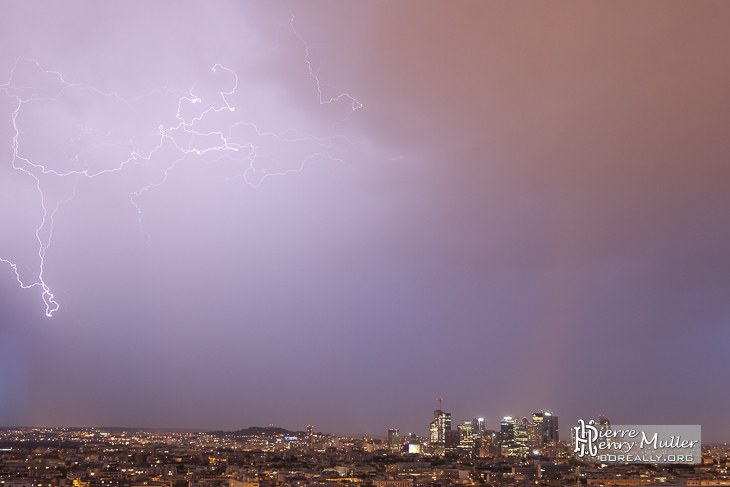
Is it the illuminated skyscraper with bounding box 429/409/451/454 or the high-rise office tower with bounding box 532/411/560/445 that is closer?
the high-rise office tower with bounding box 532/411/560/445

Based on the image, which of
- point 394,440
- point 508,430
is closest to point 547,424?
point 508,430

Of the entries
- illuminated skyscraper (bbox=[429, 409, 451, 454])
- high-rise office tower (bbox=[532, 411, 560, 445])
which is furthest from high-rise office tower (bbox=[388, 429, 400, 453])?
high-rise office tower (bbox=[532, 411, 560, 445])

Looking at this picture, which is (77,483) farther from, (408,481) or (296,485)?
(408,481)

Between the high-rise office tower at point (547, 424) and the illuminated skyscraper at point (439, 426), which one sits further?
the illuminated skyscraper at point (439, 426)

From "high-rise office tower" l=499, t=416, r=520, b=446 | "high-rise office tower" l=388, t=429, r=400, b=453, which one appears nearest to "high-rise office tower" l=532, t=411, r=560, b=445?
"high-rise office tower" l=499, t=416, r=520, b=446

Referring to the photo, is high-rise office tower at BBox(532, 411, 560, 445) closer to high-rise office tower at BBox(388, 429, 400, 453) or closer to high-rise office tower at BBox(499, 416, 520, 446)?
high-rise office tower at BBox(499, 416, 520, 446)

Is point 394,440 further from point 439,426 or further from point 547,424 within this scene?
point 547,424

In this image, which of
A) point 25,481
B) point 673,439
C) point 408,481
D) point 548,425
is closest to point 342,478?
point 408,481

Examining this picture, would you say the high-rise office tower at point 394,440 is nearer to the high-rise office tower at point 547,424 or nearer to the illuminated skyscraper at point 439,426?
the illuminated skyscraper at point 439,426

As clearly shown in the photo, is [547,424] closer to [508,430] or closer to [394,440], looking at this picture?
[508,430]

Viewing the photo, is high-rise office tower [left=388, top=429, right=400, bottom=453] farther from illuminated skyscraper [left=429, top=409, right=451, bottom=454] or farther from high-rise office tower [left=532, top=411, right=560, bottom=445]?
high-rise office tower [left=532, top=411, right=560, bottom=445]

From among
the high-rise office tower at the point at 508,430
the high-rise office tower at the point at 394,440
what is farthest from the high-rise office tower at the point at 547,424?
the high-rise office tower at the point at 394,440
